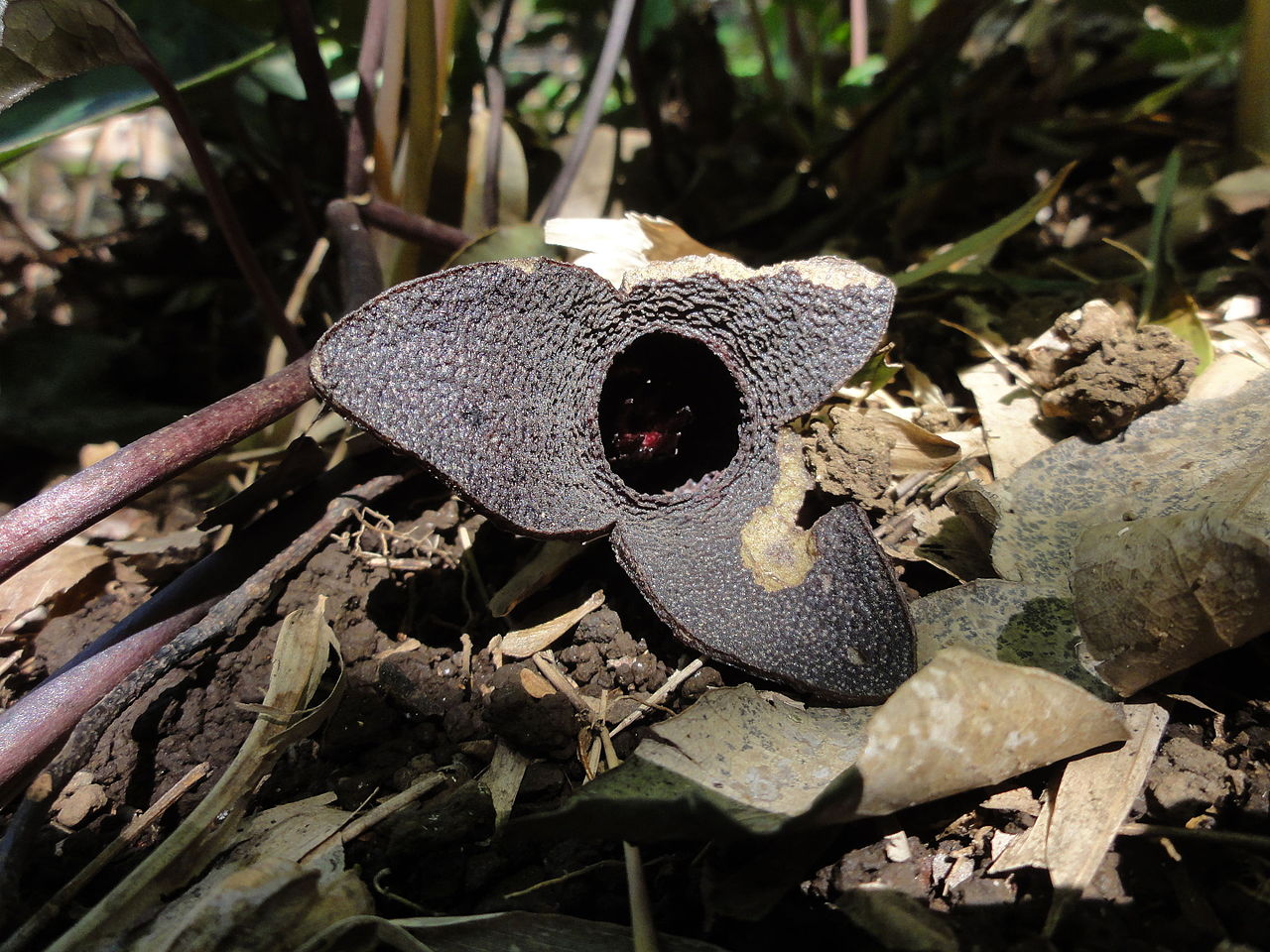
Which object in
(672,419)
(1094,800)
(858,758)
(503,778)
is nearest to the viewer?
(858,758)

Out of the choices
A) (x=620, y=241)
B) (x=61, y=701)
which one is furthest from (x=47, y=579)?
(x=620, y=241)

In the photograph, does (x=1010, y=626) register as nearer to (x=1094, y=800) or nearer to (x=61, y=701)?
(x=1094, y=800)

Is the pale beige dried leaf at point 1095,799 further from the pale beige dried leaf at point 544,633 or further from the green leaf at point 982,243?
the green leaf at point 982,243

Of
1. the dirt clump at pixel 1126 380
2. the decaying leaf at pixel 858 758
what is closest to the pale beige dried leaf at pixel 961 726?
the decaying leaf at pixel 858 758

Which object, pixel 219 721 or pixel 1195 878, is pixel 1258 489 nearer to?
pixel 1195 878

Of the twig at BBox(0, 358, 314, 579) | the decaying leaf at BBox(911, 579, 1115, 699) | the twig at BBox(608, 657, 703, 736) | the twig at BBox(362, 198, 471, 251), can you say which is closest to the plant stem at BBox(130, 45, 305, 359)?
the twig at BBox(362, 198, 471, 251)
